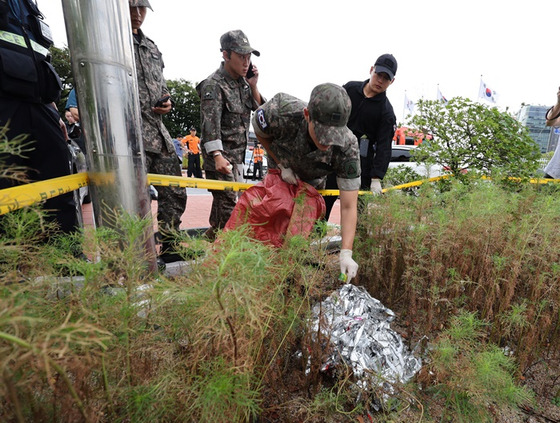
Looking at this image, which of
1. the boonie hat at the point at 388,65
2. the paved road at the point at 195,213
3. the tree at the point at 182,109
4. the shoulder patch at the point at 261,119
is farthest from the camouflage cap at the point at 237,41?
the tree at the point at 182,109

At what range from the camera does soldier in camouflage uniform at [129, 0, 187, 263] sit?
2.91m

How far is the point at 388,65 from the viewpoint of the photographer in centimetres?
323

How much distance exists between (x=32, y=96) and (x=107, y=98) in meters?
0.67

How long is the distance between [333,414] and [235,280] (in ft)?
Answer: 3.56

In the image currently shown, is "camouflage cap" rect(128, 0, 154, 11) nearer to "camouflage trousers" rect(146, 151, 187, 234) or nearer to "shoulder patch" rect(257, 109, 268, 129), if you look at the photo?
"camouflage trousers" rect(146, 151, 187, 234)

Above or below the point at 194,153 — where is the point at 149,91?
above

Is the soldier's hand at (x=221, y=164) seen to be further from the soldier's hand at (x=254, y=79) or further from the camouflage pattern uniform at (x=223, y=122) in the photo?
the soldier's hand at (x=254, y=79)

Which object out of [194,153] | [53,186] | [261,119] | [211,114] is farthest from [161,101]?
[194,153]

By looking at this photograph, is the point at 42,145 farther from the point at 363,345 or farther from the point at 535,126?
the point at 535,126

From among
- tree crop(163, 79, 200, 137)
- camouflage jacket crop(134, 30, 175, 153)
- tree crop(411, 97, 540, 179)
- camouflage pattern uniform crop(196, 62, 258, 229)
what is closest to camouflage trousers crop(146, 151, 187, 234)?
camouflage jacket crop(134, 30, 175, 153)

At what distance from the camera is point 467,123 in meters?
3.72

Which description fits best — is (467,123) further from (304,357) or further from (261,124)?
(304,357)

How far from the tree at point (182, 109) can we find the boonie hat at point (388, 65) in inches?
1433

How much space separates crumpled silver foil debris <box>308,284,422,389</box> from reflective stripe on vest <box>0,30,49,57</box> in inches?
93.1
